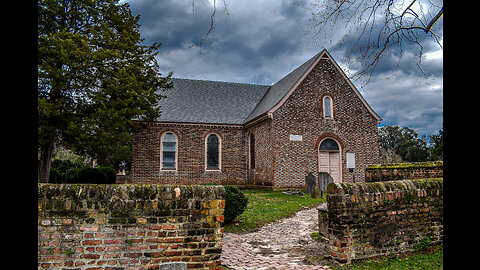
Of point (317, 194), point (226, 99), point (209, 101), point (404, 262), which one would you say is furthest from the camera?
point (226, 99)

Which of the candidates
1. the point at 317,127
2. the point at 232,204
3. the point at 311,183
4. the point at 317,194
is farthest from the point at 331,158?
the point at 232,204

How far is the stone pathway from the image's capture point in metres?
5.80

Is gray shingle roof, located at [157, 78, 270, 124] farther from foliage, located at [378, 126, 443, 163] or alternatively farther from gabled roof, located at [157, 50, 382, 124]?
foliage, located at [378, 126, 443, 163]

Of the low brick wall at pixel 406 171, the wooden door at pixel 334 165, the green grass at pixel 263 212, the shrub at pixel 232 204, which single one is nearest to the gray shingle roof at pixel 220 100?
the wooden door at pixel 334 165

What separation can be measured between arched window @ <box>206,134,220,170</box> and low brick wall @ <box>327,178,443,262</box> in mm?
16497

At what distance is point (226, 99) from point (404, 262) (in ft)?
66.2

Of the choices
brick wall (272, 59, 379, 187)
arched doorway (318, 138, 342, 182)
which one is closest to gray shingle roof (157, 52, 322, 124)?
brick wall (272, 59, 379, 187)

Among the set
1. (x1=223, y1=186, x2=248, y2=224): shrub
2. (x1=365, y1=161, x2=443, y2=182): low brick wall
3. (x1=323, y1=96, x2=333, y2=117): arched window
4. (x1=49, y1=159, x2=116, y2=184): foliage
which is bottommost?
(x1=223, y1=186, x2=248, y2=224): shrub

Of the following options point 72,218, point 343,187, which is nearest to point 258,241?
point 343,187

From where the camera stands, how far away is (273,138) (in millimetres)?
18781

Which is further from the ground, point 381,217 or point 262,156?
point 262,156

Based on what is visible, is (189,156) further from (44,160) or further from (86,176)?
(44,160)

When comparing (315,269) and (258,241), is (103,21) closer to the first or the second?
(258,241)

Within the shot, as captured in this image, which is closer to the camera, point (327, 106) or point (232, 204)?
point (232, 204)
